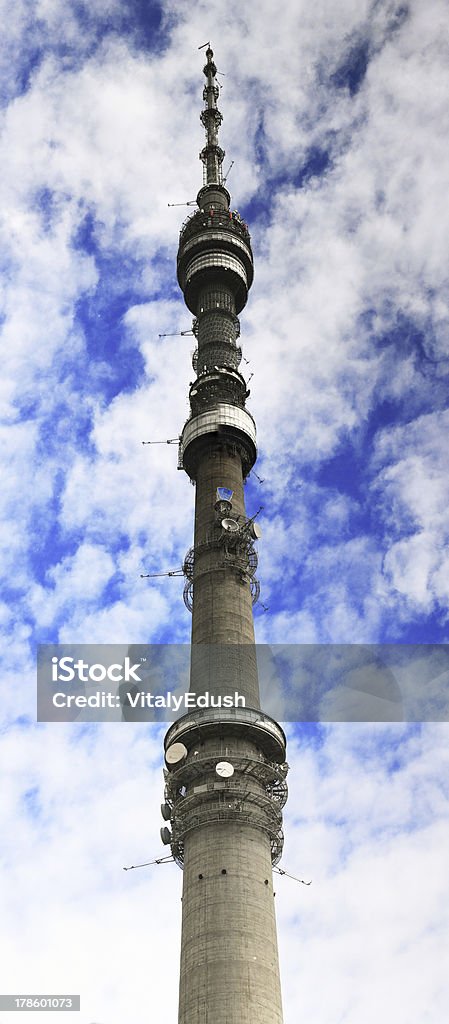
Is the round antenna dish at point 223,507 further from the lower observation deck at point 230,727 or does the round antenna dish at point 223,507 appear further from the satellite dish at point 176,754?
the satellite dish at point 176,754

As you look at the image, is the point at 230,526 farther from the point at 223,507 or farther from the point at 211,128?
the point at 211,128

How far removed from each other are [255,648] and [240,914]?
20682 millimetres

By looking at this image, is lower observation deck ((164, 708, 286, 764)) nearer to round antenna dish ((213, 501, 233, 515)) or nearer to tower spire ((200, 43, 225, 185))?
round antenna dish ((213, 501, 233, 515))

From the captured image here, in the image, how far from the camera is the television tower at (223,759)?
5400 centimetres

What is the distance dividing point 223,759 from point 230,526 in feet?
66.2

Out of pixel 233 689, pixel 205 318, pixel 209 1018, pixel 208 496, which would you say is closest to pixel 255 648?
pixel 233 689

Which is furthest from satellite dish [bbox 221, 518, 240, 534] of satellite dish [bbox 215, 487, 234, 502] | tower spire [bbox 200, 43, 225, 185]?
tower spire [bbox 200, 43, 225, 185]

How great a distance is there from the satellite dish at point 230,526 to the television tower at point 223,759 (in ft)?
0.26

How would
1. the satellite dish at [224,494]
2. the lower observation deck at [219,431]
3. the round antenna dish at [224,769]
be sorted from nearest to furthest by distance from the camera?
the round antenna dish at [224,769] → the satellite dish at [224,494] → the lower observation deck at [219,431]

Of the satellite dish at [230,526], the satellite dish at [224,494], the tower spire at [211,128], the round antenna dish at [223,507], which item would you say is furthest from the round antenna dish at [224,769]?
the tower spire at [211,128]

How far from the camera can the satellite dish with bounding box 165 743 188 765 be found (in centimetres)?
6209

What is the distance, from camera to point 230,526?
7469 centimetres

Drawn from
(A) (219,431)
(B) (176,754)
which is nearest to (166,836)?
(B) (176,754)

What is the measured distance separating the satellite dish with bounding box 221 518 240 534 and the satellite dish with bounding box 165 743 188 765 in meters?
18.5
